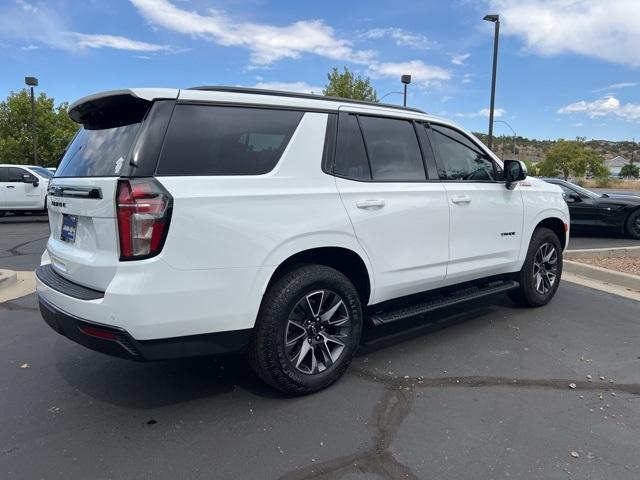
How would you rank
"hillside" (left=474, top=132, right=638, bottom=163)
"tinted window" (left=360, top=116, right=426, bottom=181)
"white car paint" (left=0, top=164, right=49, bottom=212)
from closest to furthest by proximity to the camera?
"tinted window" (left=360, top=116, right=426, bottom=181) → "white car paint" (left=0, top=164, right=49, bottom=212) → "hillside" (left=474, top=132, right=638, bottom=163)

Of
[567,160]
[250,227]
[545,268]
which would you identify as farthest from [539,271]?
[567,160]

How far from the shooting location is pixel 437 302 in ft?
13.8

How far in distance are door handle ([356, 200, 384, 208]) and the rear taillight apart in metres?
1.34

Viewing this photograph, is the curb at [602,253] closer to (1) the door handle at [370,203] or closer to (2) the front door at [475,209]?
(2) the front door at [475,209]

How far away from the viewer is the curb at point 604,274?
6.38 metres

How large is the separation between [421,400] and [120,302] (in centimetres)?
199

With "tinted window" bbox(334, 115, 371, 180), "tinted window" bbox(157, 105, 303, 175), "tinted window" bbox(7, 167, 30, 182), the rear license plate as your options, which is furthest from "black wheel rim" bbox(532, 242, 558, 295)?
"tinted window" bbox(7, 167, 30, 182)

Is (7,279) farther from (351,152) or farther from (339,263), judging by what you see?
(351,152)

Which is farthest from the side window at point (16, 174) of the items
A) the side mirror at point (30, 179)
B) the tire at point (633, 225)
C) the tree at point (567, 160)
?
the tree at point (567, 160)

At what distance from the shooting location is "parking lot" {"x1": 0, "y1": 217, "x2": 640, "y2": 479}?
262 cm

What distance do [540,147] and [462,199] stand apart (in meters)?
119

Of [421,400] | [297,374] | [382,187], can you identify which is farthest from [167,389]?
[382,187]

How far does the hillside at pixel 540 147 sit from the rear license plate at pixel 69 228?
78.8 metres

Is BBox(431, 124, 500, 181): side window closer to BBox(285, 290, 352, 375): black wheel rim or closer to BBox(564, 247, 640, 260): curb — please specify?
BBox(285, 290, 352, 375): black wheel rim
